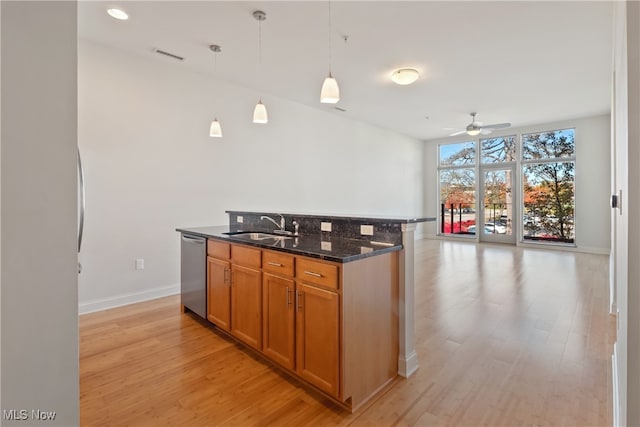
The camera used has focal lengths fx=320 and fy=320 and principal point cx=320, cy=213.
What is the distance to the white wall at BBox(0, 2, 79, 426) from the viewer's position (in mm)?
674

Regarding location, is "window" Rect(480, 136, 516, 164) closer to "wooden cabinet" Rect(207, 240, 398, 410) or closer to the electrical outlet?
the electrical outlet

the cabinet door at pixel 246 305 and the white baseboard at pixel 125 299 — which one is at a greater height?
the cabinet door at pixel 246 305

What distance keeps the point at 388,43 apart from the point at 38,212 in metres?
3.74

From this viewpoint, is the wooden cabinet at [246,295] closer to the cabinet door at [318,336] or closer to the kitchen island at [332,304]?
the kitchen island at [332,304]

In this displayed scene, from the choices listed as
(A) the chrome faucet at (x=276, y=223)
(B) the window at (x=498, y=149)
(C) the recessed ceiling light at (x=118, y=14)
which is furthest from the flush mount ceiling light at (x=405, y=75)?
(B) the window at (x=498, y=149)

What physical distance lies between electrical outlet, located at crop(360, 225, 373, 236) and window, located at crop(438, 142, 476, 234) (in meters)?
7.34

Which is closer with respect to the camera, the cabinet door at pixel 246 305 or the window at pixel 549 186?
the cabinet door at pixel 246 305

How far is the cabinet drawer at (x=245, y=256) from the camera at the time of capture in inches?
94.6

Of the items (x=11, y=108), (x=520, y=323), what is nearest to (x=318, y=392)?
(x=11, y=108)

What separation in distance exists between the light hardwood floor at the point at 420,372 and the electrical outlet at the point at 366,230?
1.03 m

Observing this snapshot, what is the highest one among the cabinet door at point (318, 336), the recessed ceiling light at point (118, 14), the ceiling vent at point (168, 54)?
the ceiling vent at point (168, 54)

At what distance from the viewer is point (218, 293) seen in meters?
2.89

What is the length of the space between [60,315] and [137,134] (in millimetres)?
3688

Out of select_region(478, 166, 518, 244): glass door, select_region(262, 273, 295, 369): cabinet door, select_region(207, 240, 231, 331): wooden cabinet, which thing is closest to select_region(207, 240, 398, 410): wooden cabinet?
select_region(262, 273, 295, 369): cabinet door
